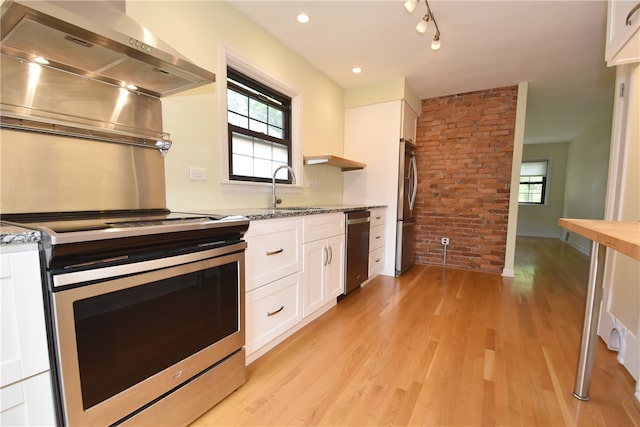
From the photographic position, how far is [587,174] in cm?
565

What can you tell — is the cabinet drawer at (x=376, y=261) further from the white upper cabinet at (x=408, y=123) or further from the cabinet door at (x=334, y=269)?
the white upper cabinet at (x=408, y=123)

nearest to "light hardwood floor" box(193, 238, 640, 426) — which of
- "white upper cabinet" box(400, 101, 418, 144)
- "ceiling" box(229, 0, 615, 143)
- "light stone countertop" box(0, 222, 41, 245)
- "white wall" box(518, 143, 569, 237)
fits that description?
"light stone countertop" box(0, 222, 41, 245)

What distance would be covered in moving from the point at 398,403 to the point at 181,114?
2.13 meters

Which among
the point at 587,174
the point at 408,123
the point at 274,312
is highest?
the point at 408,123

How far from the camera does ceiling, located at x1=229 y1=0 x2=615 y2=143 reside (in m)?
2.14

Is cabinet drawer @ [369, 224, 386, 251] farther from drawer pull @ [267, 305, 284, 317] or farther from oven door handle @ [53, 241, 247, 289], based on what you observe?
oven door handle @ [53, 241, 247, 289]

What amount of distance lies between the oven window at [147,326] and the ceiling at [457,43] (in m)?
2.14

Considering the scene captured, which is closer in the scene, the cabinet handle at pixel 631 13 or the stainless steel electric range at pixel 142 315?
the stainless steel electric range at pixel 142 315

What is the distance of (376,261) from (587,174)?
5.49 m

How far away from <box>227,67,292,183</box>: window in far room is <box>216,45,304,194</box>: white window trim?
6cm

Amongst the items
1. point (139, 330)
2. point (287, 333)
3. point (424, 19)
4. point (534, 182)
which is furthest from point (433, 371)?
point (534, 182)

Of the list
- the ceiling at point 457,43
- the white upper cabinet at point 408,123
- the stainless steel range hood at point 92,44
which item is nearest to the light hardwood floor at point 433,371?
the stainless steel range hood at point 92,44

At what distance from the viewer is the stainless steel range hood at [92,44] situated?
0.94m

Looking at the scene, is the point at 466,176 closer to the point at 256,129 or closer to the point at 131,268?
the point at 256,129
